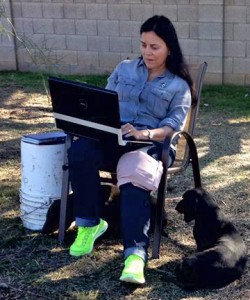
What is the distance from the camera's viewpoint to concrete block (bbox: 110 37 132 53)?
Answer: 9.39 metres

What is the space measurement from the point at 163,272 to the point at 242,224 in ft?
2.86

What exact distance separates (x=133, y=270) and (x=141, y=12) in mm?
5787

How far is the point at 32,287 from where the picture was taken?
4.02 meters

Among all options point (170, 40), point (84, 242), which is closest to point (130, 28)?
point (170, 40)

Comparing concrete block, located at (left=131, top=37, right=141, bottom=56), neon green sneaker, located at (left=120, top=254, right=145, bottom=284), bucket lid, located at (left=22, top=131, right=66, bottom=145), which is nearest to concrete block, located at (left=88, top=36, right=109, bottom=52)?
concrete block, located at (left=131, top=37, right=141, bottom=56)

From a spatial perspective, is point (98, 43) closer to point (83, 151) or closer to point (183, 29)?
point (183, 29)

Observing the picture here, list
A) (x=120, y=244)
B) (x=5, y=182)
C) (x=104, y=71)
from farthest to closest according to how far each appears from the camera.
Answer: (x=104, y=71) < (x=5, y=182) < (x=120, y=244)

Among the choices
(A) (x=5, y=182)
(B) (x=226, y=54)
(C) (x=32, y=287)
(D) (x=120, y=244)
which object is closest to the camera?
(C) (x=32, y=287)

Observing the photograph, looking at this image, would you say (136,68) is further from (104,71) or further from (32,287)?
(104,71)

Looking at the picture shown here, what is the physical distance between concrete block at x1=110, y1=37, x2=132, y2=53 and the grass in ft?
6.49

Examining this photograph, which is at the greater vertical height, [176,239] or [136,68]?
[136,68]

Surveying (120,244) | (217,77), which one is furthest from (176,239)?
(217,77)

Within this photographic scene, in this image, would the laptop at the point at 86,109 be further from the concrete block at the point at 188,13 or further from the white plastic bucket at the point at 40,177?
the concrete block at the point at 188,13

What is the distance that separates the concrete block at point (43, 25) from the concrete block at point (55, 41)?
7 centimetres
